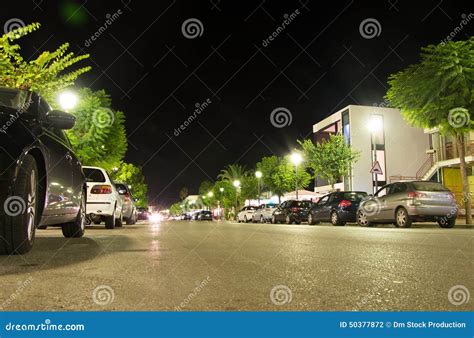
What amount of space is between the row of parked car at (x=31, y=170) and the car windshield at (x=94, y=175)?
624 cm

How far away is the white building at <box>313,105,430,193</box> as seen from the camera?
142ft

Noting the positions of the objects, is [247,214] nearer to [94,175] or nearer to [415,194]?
[415,194]

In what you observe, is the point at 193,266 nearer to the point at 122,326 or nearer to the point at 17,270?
the point at 17,270

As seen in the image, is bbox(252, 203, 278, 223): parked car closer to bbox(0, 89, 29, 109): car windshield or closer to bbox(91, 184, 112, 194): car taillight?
bbox(91, 184, 112, 194): car taillight

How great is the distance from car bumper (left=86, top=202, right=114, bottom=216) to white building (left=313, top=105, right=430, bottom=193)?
102ft

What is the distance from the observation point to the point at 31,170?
545cm

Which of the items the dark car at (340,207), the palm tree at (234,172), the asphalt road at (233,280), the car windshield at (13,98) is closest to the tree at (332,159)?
the dark car at (340,207)

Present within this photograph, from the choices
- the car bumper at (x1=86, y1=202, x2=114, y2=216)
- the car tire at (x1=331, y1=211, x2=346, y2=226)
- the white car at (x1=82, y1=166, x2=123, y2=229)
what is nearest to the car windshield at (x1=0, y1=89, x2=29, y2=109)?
the white car at (x1=82, y1=166, x2=123, y2=229)

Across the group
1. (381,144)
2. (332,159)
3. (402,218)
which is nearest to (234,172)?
(381,144)

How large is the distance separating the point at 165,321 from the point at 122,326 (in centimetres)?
24

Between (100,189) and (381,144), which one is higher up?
(381,144)

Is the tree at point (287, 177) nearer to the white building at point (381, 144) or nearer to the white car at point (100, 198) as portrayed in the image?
the white building at point (381, 144)

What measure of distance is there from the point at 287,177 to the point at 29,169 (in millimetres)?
48883

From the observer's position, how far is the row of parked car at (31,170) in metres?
5.01
